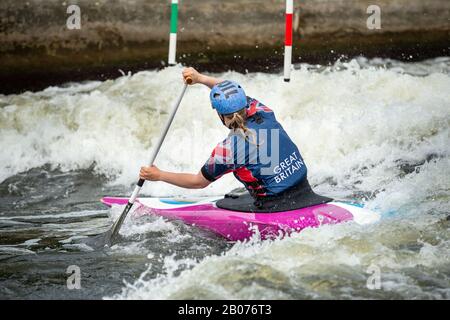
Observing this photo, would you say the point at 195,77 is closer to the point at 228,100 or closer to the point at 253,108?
the point at 253,108

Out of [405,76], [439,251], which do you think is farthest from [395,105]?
[439,251]

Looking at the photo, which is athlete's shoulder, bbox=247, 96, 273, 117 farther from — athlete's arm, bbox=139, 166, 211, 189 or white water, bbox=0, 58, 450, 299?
white water, bbox=0, 58, 450, 299

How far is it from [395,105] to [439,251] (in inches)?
168

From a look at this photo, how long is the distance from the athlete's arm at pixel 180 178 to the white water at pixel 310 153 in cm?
59

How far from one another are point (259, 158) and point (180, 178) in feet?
2.22

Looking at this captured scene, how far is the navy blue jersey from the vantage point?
563 cm

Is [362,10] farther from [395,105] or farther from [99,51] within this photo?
[99,51]

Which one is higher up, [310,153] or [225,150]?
[225,150]

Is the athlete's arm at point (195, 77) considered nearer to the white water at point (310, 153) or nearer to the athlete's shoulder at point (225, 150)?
the athlete's shoulder at point (225, 150)

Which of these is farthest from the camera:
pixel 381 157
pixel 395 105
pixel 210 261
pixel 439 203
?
pixel 395 105

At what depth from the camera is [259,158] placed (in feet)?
18.6

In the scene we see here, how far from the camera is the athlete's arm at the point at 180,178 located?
5789 mm

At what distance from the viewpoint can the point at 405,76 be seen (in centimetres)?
1016

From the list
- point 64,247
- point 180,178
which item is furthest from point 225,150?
point 64,247
